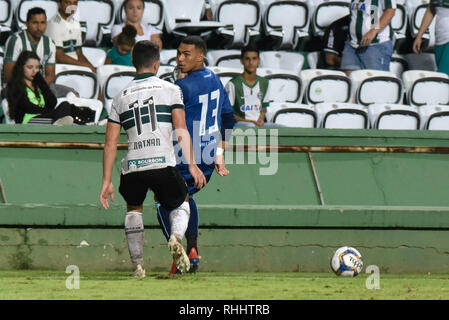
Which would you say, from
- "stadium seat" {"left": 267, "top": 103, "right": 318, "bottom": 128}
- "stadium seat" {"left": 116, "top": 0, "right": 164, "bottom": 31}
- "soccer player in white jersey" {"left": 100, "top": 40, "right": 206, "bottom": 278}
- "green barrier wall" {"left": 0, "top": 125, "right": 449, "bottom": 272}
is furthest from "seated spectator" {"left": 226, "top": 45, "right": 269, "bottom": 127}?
"soccer player in white jersey" {"left": 100, "top": 40, "right": 206, "bottom": 278}

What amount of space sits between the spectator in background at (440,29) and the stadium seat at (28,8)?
453cm

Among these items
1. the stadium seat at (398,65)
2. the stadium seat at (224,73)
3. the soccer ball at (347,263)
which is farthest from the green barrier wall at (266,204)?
the stadium seat at (398,65)

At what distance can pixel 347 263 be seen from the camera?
9.04 meters

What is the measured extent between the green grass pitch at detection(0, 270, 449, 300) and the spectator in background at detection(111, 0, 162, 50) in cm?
496

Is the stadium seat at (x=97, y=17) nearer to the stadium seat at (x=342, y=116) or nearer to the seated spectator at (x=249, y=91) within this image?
the seated spectator at (x=249, y=91)

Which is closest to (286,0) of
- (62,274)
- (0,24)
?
(0,24)

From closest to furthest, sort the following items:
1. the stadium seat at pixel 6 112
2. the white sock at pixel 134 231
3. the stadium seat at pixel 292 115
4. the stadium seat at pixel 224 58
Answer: the white sock at pixel 134 231 < the stadium seat at pixel 6 112 < the stadium seat at pixel 292 115 < the stadium seat at pixel 224 58

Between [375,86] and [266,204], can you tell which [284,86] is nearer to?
[375,86]

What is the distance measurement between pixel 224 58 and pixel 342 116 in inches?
74.4

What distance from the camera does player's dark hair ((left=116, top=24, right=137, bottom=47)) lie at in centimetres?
1320

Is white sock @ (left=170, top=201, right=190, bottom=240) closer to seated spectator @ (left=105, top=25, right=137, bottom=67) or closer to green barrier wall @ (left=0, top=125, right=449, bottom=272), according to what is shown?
green barrier wall @ (left=0, top=125, right=449, bottom=272)

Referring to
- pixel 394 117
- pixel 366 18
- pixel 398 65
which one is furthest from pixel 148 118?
pixel 398 65

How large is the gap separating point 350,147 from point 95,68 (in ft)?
12.4

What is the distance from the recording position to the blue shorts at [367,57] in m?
14.3
